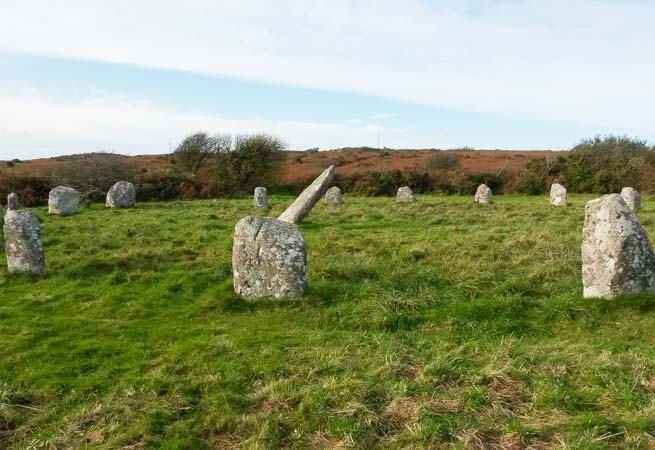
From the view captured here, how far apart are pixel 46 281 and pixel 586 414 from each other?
10176 mm

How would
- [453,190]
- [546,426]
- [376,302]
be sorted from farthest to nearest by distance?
[453,190]
[376,302]
[546,426]

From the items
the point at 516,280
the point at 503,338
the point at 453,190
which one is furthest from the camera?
the point at 453,190

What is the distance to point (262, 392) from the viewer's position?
6.45 m

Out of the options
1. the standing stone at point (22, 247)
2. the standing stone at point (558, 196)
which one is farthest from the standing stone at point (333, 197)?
the standing stone at point (22, 247)

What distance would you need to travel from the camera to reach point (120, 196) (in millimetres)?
27359

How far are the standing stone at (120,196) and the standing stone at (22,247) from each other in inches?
584

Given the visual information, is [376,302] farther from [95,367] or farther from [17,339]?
[17,339]

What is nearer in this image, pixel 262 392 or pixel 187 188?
pixel 262 392

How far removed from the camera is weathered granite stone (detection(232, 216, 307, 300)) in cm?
1009

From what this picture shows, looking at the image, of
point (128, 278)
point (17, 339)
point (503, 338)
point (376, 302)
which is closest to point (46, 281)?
point (128, 278)

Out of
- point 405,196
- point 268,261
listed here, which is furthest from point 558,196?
point 268,261

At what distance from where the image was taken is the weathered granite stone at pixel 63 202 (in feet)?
78.8

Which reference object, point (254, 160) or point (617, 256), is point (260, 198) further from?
point (617, 256)

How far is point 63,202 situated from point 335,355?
1987cm
